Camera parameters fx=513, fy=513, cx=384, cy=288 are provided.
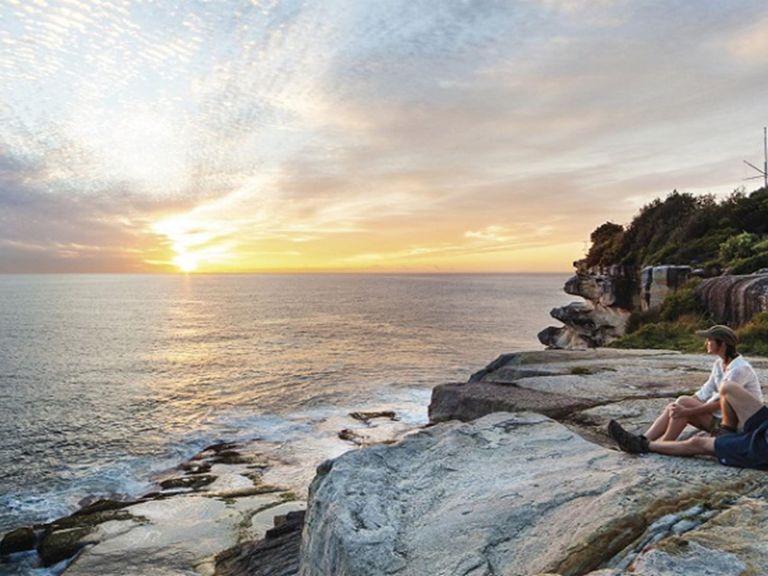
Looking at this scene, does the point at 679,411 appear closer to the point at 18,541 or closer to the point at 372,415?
the point at 18,541

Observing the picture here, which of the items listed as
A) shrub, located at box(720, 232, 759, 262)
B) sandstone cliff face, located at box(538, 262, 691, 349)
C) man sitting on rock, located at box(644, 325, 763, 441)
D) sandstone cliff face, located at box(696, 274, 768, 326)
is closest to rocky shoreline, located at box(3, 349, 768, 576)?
man sitting on rock, located at box(644, 325, 763, 441)

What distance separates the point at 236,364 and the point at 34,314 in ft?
191


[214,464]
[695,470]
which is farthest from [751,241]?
[214,464]

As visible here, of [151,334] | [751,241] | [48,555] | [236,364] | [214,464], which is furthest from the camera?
[151,334]

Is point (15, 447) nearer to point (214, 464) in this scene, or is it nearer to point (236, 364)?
point (214, 464)

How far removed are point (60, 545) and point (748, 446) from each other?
45.3 feet

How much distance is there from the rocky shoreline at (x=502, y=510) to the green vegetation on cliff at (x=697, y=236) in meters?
13.2

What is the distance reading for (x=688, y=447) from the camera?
220 inches

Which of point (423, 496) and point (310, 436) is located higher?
point (423, 496)

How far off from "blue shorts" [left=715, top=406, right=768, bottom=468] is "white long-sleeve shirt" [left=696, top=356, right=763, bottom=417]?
567mm

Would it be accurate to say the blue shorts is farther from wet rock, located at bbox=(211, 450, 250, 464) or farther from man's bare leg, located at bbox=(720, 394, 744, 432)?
wet rock, located at bbox=(211, 450, 250, 464)

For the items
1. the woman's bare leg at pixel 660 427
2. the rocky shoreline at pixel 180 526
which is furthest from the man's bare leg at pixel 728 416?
the rocky shoreline at pixel 180 526

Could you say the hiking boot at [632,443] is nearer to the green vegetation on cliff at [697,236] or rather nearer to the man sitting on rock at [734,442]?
the man sitting on rock at [734,442]

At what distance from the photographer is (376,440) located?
2008 cm
